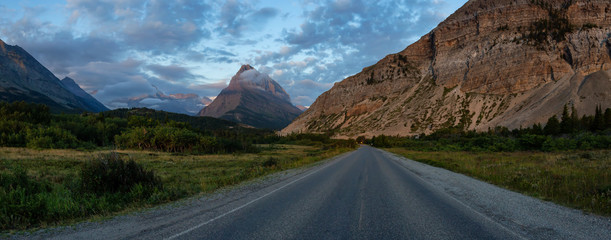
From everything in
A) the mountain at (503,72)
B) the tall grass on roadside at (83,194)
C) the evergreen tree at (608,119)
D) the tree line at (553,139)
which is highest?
the mountain at (503,72)

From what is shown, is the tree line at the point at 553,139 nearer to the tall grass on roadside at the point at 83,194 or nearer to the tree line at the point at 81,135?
the tall grass on roadside at the point at 83,194

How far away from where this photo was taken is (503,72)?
121 metres

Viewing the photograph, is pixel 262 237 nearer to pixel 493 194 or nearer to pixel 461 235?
pixel 461 235

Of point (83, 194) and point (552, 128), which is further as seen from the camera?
point (552, 128)

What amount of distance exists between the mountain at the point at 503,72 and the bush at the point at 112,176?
107637 mm

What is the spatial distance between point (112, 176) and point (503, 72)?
143 m

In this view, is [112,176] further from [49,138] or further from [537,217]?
[49,138]

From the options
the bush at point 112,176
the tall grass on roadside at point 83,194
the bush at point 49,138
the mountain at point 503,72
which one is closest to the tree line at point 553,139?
the mountain at point 503,72

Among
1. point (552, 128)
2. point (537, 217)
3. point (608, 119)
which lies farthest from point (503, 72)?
point (537, 217)

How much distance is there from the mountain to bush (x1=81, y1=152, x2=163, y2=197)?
108 metres

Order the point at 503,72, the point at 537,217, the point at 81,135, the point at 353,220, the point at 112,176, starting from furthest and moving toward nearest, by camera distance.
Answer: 1. the point at 503,72
2. the point at 81,135
3. the point at 112,176
4. the point at 537,217
5. the point at 353,220

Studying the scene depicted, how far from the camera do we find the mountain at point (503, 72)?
9931 centimetres

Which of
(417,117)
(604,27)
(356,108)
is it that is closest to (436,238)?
(417,117)

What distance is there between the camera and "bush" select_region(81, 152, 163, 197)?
1087 centimetres
